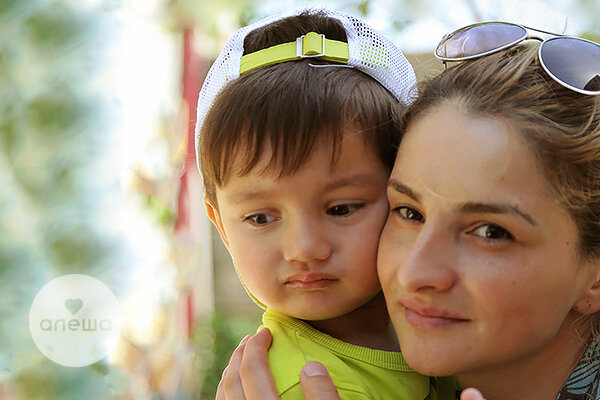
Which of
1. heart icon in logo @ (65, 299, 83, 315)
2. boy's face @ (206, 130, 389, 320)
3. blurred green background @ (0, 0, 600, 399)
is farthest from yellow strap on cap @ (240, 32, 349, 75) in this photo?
heart icon in logo @ (65, 299, 83, 315)

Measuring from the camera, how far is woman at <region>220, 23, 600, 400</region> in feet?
5.06

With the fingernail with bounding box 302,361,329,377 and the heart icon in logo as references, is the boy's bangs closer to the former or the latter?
the fingernail with bounding box 302,361,329,377

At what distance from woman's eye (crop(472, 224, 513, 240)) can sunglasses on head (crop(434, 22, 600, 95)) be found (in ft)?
1.20

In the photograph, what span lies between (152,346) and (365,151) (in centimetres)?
323

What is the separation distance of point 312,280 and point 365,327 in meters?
0.27

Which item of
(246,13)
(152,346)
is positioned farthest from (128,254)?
(246,13)

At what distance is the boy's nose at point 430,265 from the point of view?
156 cm

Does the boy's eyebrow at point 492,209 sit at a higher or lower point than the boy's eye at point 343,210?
higher

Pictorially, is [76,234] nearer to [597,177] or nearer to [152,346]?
[152,346]

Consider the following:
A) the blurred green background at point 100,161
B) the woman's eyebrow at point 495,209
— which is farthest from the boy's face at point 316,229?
the blurred green background at point 100,161

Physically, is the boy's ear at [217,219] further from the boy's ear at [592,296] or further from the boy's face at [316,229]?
the boy's ear at [592,296]

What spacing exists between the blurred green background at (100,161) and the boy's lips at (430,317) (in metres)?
2.39

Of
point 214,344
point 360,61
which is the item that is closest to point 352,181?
point 360,61

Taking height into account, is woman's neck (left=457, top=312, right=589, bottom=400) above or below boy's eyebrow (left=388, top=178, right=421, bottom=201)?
below
